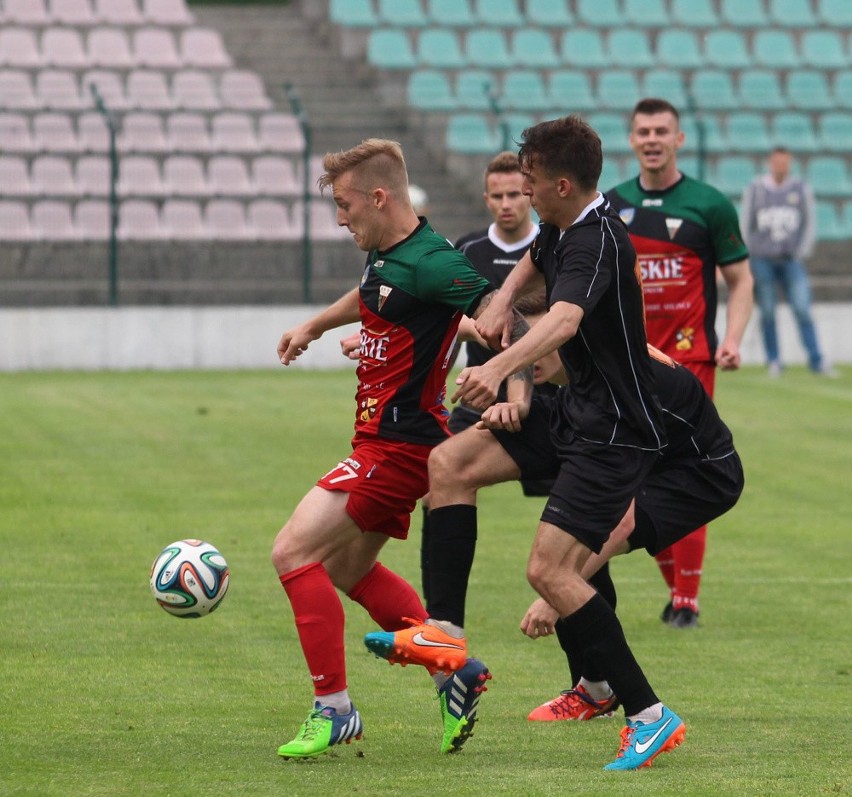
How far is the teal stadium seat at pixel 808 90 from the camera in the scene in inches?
987

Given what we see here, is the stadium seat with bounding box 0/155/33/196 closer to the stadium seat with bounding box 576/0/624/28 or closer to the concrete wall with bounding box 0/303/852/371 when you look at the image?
the concrete wall with bounding box 0/303/852/371

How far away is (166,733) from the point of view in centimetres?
565

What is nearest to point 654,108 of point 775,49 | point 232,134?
point 232,134

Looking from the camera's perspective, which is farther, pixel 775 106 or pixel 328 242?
pixel 775 106

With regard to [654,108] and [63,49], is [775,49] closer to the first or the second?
[63,49]

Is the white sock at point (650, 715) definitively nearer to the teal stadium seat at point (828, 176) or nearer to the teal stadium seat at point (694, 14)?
the teal stadium seat at point (828, 176)

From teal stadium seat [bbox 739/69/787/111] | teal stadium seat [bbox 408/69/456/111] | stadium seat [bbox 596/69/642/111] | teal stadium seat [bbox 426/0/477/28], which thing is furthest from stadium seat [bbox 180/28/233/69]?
teal stadium seat [bbox 739/69/787/111]

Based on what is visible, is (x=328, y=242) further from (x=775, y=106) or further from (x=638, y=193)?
(x=638, y=193)

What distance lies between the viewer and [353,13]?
2561 cm

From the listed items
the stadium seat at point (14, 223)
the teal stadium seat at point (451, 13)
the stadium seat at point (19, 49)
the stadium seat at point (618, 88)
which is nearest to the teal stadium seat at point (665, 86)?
the stadium seat at point (618, 88)

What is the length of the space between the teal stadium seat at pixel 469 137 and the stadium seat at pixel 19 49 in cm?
559

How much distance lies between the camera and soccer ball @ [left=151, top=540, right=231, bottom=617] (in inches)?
236

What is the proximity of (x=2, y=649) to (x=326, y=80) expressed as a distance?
18636mm

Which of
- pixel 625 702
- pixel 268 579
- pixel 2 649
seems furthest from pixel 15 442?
pixel 625 702
